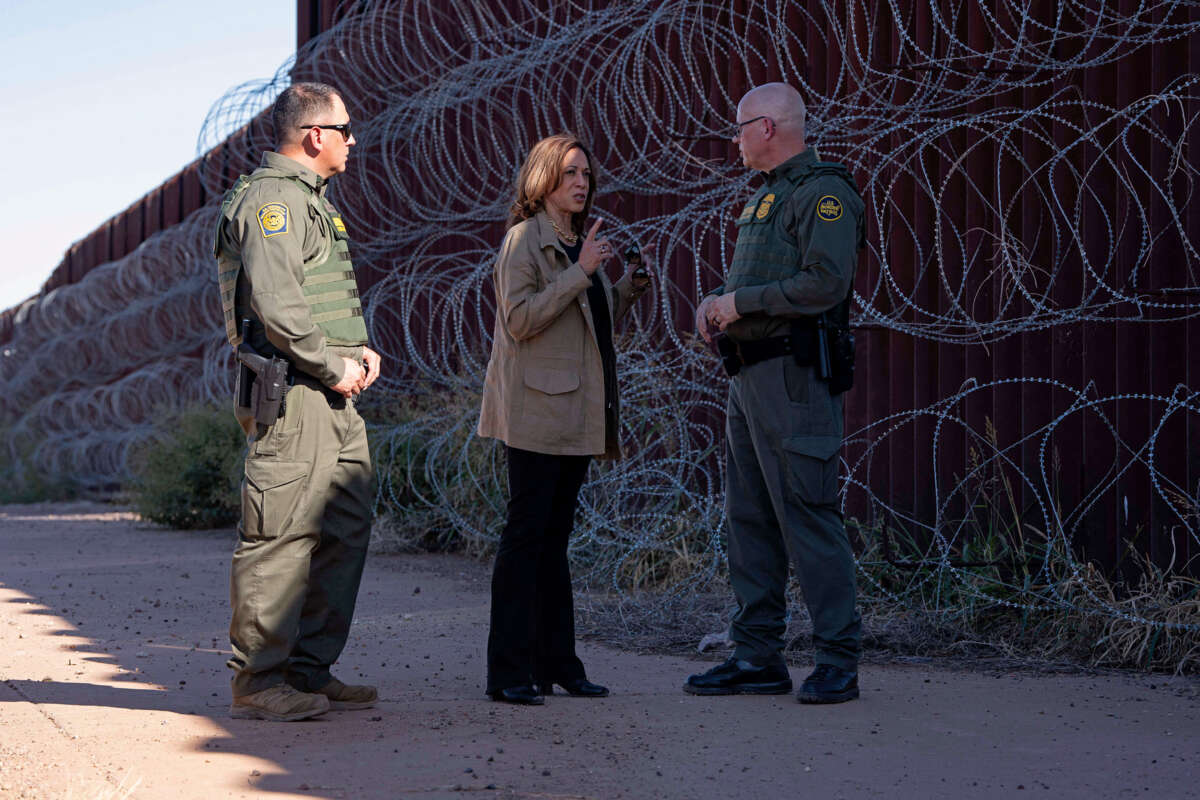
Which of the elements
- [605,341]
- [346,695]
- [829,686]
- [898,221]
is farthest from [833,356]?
[898,221]

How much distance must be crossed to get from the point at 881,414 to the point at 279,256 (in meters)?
3.36

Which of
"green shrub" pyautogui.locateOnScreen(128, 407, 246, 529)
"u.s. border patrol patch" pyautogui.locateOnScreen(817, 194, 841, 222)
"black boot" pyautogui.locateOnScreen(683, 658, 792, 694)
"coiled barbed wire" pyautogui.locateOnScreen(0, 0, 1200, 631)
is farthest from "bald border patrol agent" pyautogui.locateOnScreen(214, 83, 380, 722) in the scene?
"green shrub" pyautogui.locateOnScreen(128, 407, 246, 529)

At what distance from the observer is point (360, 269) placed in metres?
11.8

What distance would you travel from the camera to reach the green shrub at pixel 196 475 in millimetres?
10820

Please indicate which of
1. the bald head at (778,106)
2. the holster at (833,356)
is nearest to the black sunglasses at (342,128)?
the bald head at (778,106)

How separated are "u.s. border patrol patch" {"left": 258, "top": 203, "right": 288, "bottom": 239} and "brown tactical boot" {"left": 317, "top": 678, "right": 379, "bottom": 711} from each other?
1316 millimetres

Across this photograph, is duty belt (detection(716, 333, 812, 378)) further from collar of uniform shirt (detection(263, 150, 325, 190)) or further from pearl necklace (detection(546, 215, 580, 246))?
collar of uniform shirt (detection(263, 150, 325, 190))

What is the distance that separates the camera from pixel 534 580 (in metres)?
4.08

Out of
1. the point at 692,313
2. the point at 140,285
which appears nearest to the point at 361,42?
the point at 692,313

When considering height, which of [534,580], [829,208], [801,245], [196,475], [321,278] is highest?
[829,208]

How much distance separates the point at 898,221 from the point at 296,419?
3.31 meters

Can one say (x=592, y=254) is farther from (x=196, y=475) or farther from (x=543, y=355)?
(x=196, y=475)

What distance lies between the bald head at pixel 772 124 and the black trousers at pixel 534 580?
111cm

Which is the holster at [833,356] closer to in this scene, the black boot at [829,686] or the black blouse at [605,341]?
the black blouse at [605,341]
